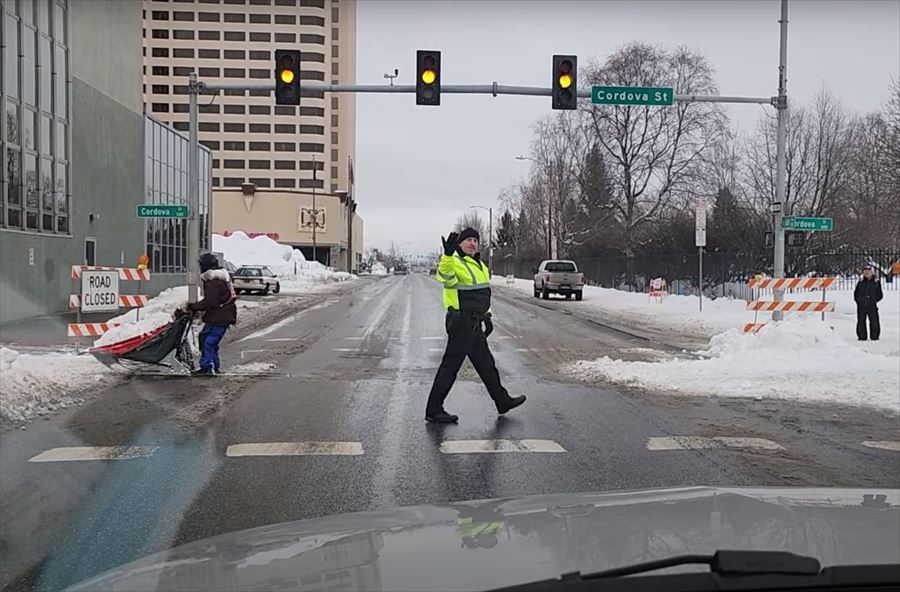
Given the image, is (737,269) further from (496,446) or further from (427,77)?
(496,446)

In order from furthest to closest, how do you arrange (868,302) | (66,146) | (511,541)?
(66,146)
(868,302)
(511,541)

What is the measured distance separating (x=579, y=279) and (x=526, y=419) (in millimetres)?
31232

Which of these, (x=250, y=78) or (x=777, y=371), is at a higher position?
(x=250, y=78)

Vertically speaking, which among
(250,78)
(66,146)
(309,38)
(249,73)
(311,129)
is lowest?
(66,146)

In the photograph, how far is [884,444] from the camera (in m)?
8.04

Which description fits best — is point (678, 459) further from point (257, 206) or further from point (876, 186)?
point (257, 206)

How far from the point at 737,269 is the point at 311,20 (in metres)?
84.5

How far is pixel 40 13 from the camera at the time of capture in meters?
23.2

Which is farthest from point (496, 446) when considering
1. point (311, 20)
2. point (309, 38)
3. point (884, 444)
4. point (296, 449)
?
point (311, 20)

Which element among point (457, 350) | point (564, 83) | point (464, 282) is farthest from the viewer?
point (564, 83)

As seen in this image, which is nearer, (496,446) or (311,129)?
(496,446)

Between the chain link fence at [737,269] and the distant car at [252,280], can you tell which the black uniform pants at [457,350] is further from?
the distant car at [252,280]

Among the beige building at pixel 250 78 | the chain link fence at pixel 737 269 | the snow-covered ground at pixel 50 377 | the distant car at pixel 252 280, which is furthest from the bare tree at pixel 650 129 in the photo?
the beige building at pixel 250 78

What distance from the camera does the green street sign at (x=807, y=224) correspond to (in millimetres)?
18922
